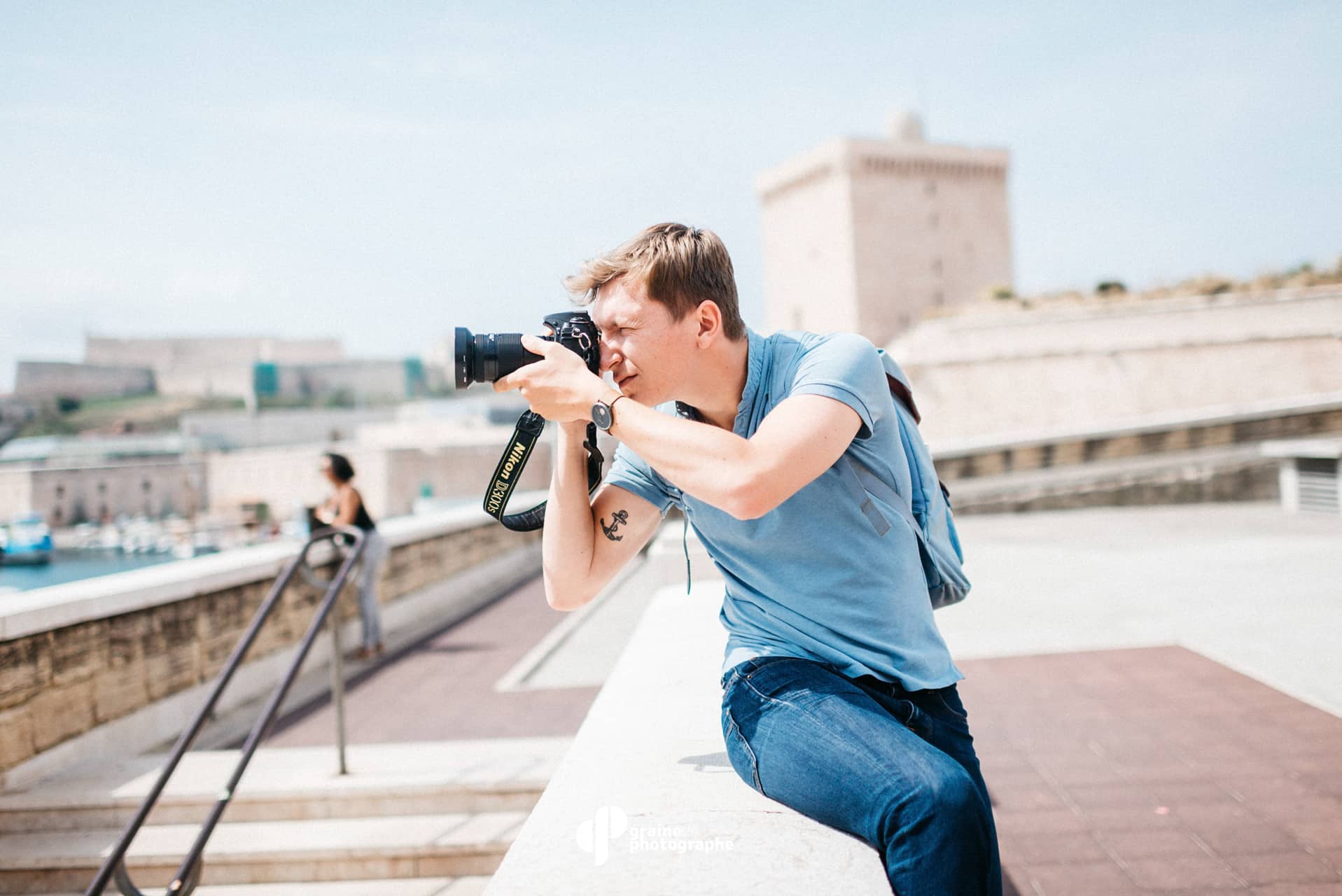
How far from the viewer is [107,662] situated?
3.70 metres

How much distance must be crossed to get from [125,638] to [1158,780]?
3960mm

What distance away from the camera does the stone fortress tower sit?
38.3m

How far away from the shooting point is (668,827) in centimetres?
133

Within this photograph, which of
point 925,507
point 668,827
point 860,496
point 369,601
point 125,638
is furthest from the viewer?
point 369,601

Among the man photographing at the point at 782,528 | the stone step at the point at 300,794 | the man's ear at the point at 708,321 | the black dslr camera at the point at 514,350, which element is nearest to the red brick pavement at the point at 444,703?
the stone step at the point at 300,794

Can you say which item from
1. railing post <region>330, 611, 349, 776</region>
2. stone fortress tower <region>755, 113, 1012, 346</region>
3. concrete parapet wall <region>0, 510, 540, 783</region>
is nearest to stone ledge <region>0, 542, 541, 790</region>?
concrete parapet wall <region>0, 510, 540, 783</region>

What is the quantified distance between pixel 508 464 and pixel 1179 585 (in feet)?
16.9

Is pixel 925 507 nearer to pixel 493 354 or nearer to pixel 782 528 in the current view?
pixel 782 528

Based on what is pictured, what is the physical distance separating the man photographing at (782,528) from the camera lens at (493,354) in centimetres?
3

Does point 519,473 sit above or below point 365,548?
above

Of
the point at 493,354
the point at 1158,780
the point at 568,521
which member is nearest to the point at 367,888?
the point at 568,521

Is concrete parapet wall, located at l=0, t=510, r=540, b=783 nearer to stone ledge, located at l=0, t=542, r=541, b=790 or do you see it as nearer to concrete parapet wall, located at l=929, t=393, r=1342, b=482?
stone ledge, located at l=0, t=542, r=541, b=790

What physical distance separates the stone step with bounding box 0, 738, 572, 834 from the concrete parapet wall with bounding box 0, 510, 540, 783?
20cm

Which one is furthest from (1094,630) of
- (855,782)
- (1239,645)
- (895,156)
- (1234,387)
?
(895,156)
